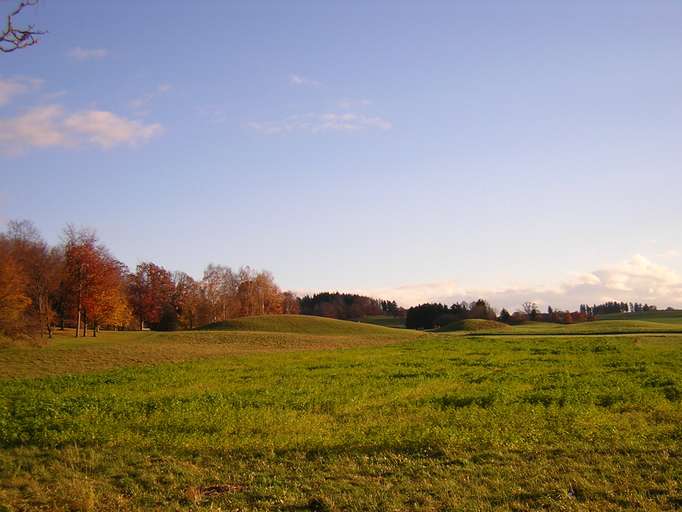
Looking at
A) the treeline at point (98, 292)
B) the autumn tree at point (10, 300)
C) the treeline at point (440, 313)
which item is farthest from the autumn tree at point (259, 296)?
the autumn tree at point (10, 300)

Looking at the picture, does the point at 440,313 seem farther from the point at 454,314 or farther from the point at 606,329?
the point at 606,329

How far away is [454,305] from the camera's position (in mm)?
162250

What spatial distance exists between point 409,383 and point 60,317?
8003 centimetres

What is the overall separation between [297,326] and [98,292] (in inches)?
1183

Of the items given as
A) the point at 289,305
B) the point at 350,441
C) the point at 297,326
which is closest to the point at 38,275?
the point at 297,326

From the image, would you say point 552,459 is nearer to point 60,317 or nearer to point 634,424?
point 634,424

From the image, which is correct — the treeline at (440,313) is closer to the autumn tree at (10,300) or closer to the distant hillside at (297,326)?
the distant hillside at (297,326)

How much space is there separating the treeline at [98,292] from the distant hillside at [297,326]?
16091 mm

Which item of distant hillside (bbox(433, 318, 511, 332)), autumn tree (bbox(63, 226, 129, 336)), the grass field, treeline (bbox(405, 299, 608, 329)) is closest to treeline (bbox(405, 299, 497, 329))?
treeline (bbox(405, 299, 608, 329))

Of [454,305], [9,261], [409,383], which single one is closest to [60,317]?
[9,261]

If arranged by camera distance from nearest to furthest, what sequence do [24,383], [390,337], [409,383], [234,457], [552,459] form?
[552,459] < [234,457] < [409,383] < [24,383] < [390,337]

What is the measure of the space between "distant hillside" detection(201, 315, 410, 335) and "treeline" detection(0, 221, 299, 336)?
16.1 meters

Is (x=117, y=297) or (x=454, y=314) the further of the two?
(x=454, y=314)

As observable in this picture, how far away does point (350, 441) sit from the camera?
1327 centimetres
